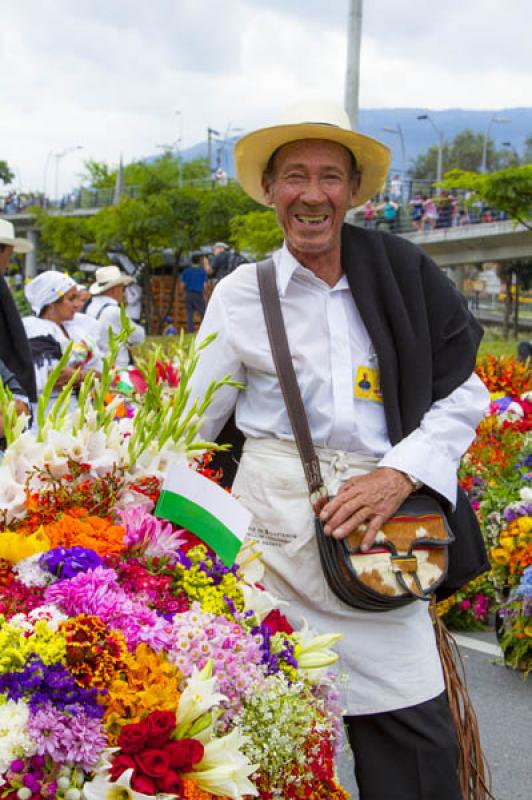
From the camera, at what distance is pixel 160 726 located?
1.87 metres

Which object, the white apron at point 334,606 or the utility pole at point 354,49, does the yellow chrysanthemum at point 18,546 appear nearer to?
the white apron at point 334,606

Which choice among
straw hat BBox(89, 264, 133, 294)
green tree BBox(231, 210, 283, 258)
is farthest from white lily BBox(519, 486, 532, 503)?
green tree BBox(231, 210, 283, 258)

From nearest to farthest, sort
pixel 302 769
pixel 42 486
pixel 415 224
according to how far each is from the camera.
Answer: pixel 302 769 → pixel 42 486 → pixel 415 224

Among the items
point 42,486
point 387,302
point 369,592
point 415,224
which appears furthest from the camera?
point 415,224

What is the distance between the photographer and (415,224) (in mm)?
41031

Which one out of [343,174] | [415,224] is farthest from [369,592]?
[415,224]

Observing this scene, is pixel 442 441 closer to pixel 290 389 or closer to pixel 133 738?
pixel 290 389

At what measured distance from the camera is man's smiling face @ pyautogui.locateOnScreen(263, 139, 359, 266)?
276cm

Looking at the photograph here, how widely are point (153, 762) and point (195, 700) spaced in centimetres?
14

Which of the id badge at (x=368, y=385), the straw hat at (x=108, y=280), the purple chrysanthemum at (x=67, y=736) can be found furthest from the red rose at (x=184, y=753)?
the straw hat at (x=108, y=280)

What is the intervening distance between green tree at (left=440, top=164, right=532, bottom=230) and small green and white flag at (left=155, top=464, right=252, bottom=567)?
2242cm

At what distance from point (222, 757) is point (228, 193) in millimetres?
40663

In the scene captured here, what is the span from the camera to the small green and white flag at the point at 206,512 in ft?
7.58

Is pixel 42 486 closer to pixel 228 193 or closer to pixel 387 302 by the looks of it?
pixel 387 302
